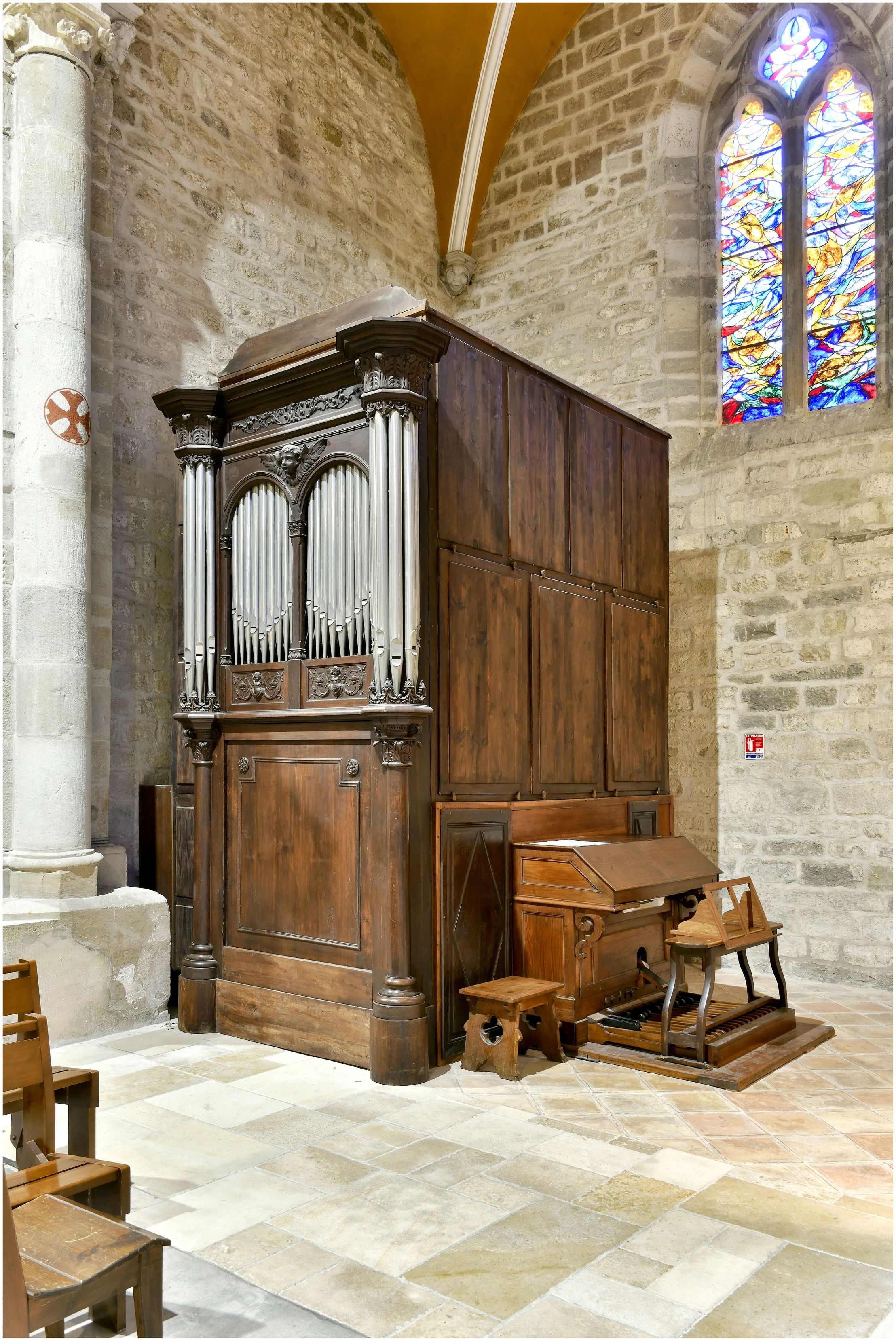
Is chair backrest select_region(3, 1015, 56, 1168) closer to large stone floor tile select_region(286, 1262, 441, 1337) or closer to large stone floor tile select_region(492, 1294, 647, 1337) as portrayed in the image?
large stone floor tile select_region(286, 1262, 441, 1337)

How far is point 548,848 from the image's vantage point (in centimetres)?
527

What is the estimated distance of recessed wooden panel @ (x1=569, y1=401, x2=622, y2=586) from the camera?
246 inches

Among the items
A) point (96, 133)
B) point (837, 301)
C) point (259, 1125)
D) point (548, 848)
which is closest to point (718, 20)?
point (837, 301)

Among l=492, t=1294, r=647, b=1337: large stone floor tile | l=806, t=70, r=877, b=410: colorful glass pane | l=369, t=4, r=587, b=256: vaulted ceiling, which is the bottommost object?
l=492, t=1294, r=647, b=1337: large stone floor tile

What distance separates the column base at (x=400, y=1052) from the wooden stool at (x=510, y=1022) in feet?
0.82

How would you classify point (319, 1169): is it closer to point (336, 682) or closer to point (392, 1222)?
point (392, 1222)

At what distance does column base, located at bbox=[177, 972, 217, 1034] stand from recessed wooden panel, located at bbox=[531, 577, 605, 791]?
6.61ft

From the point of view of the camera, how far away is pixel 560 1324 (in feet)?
8.56

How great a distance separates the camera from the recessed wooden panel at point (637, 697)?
21.5ft

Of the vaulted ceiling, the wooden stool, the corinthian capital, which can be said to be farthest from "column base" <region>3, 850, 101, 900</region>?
the vaulted ceiling

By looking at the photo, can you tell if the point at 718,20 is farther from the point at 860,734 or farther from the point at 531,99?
the point at 860,734

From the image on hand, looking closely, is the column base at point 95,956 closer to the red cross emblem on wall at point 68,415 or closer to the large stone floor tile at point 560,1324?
the red cross emblem on wall at point 68,415

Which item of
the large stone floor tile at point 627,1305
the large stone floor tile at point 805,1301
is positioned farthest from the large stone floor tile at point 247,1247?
the large stone floor tile at point 805,1301

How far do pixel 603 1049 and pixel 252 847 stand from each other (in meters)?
2.01
